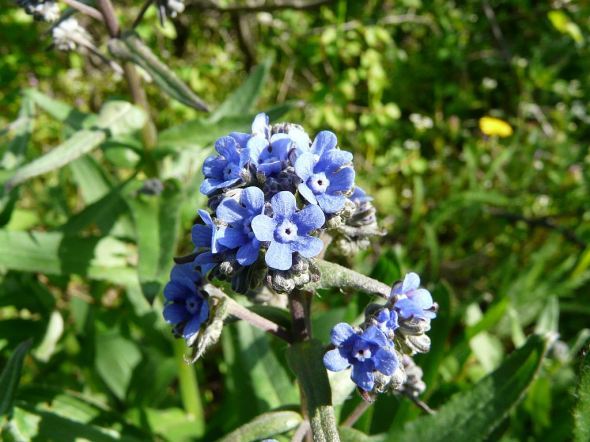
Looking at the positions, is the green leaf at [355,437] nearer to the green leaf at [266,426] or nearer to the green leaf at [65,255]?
the green leaf at [266,426]

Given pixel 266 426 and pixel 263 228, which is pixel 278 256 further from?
pixel 266 426

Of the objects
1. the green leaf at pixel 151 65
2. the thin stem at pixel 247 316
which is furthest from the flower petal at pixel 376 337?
the green leaf at pixel 151 65

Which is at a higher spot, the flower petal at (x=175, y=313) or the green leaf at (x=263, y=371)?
the flower petal at (x=175, y=313)

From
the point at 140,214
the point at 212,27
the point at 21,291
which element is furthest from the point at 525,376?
the point at 212,27

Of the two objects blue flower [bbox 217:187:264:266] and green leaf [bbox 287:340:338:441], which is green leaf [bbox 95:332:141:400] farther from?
blue flower [bbox 217:187:264:266]

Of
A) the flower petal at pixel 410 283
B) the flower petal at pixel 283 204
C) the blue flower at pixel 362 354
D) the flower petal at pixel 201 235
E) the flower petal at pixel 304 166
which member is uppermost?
the flower petal at pixel 304 166

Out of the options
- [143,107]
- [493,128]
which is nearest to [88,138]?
[143,107]

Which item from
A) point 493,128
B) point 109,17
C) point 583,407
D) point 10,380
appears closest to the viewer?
point 583,407

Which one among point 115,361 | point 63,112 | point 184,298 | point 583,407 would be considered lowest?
point 115,361
